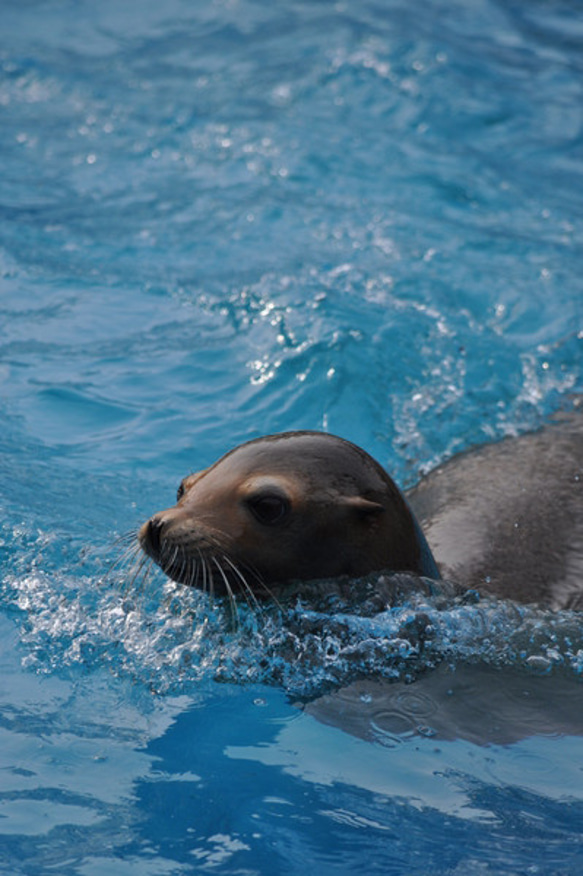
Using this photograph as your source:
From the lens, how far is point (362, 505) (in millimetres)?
4664

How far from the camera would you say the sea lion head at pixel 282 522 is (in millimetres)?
4512

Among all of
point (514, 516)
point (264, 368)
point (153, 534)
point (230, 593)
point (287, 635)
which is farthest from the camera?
point (264, 368)

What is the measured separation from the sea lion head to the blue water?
0.69 feet

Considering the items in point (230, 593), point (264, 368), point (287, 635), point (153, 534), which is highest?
point (153, 534)

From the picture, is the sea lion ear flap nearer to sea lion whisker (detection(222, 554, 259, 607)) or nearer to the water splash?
the water splash

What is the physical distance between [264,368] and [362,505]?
132 inches

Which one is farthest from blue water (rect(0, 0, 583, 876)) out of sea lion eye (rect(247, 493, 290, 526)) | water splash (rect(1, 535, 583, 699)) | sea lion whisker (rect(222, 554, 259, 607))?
sea lion eye (rect(247, 493, 290, 526))

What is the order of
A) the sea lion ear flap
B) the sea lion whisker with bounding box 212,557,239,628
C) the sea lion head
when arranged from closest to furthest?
the sea lion whisker with bounding box 212,557,239,628 < the sea lion head < the sea lion ear flap

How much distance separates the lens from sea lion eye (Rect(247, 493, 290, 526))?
4.59 meters

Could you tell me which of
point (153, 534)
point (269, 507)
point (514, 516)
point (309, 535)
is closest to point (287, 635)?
point (309, 535)

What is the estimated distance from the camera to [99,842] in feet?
12.6

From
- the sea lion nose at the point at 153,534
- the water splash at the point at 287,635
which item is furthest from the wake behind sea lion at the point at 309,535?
the water splash at the point at 287,635

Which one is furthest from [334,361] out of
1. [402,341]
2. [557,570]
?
[557,570]

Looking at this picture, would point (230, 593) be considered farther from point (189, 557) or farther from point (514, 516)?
point (514, 516)
